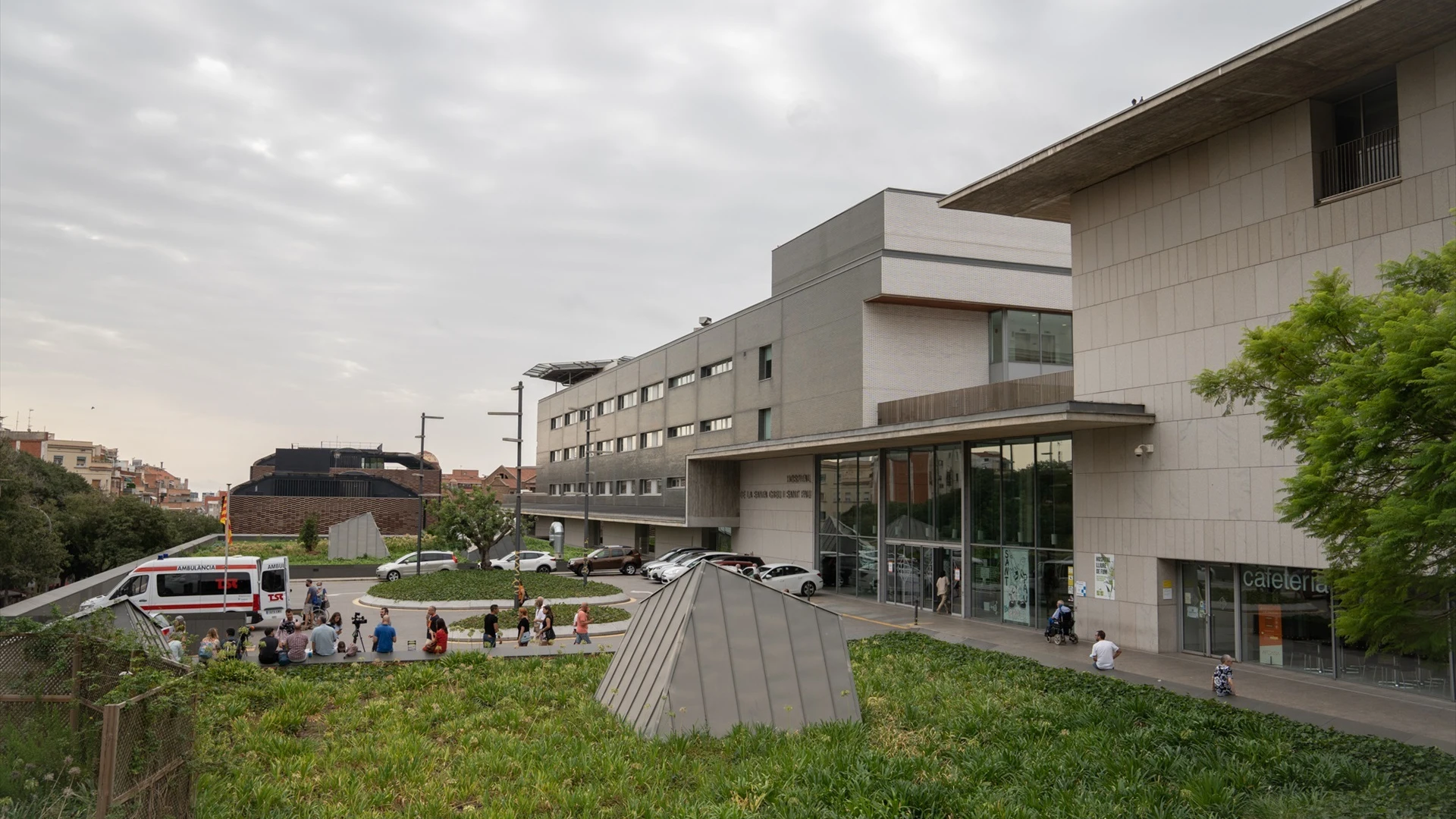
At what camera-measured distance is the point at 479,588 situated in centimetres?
3700

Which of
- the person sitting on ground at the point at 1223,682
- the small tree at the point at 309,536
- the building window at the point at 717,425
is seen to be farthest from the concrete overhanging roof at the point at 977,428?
the small tree at the point at 309,536

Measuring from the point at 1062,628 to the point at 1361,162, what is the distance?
520 inches

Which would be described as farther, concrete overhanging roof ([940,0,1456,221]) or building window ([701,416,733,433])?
building window ([701,416,733,433])

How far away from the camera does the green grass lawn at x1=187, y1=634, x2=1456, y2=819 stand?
10484 mm

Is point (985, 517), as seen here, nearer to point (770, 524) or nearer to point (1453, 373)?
point (770, 524)

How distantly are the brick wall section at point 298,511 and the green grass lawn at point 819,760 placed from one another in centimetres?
7027

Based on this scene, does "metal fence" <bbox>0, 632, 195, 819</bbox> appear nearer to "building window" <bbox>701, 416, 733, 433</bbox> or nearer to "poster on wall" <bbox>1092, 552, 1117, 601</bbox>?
"poster on wall" <bbox>1092, 552, 1117, 601</bbox>

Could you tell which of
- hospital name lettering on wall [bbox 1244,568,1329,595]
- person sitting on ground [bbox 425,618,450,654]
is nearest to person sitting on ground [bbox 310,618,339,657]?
person sitting on ground [bbox 425,618,450,654]

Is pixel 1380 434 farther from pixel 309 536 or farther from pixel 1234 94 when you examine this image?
pixel 309 536

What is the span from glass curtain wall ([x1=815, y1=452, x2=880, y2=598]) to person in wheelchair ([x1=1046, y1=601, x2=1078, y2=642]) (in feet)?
36.9

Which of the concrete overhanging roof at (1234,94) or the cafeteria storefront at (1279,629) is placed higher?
the concrete overhanging roof at (1234,94)

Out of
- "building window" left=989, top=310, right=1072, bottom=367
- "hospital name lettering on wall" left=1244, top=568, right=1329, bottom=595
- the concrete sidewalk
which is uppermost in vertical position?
"building window" left=989, top=310, right=1072, bottom=367

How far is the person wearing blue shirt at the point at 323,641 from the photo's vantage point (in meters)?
21.0

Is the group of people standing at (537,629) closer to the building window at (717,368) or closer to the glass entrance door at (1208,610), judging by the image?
the glass entrance door at (1208,610)
